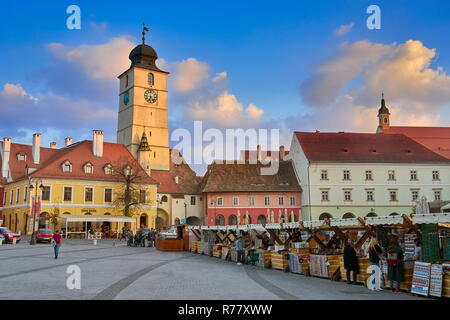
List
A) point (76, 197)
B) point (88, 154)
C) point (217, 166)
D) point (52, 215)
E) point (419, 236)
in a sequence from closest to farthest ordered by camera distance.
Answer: point (419, 236)
point (52, 215)
point (76, 197)
point (88, 154)
point (217, 166)

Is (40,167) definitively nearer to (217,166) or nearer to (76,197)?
(76,197)

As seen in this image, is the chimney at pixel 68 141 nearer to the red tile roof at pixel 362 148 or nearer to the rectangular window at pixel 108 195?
the rectangular window at pixel 108 195

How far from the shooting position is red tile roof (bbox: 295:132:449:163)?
206 feet

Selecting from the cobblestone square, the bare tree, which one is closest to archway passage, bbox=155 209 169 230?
the bare tree

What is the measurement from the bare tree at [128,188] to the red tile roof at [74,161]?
2.42ft

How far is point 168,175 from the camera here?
7369cm

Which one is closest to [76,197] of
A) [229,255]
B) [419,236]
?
[229,255]

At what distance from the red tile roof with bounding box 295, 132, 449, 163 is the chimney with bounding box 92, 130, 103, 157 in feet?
87.4

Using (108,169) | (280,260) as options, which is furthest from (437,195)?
(280,260)

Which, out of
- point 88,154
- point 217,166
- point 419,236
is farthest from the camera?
point 217,166

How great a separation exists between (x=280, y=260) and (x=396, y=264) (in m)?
7.53

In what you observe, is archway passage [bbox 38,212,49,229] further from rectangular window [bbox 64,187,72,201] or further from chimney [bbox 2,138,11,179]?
chimney [bbox 2,138,11,179]

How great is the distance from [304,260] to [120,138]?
63.6m

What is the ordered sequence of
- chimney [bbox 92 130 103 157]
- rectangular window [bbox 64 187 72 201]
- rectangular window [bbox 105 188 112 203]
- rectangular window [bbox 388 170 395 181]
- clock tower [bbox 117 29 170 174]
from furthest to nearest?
clock tower [bbox 117 29 170 174], chimney [bbox 92 130 103 157], rectangular window [bbox 388 170 395 181], rectangular window [bbox 105 188 112 203], rectangular window [bbox 64 187 72 201]
